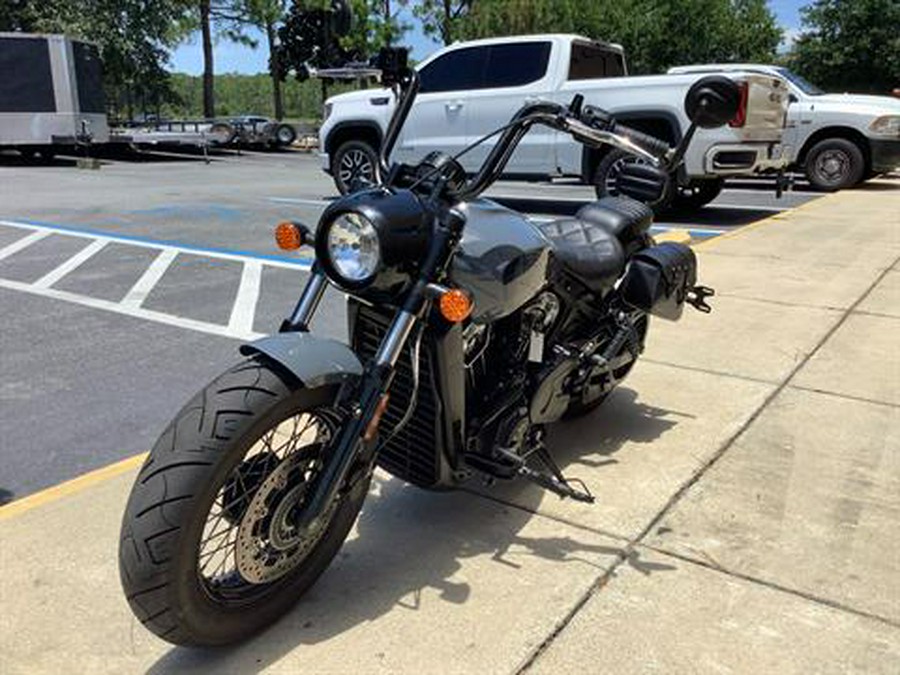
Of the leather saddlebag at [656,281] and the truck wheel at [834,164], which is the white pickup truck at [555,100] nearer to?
the truck wheel at [834,164]

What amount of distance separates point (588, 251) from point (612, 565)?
50.1 inches

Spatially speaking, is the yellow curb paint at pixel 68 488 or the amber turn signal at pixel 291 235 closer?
the amber turn signal at pixel 291 235

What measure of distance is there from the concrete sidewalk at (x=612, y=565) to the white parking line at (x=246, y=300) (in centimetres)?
220

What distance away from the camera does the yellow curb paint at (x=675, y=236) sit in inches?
351

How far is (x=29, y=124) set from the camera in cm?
1961

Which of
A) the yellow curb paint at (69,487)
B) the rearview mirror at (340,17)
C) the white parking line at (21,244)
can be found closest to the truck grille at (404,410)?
the rearview mirror at (340,17)

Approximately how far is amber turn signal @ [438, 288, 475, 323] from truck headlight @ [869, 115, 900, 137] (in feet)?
42.4

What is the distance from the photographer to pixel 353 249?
236 cm

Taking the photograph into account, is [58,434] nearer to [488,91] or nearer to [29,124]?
[488,91]

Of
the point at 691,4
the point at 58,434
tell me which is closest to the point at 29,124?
the point at 58,434

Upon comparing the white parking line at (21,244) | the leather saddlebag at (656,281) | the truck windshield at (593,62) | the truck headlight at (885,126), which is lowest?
the white parking line at (21,244)

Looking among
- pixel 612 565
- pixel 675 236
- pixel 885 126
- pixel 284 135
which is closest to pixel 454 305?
pixel 612 565

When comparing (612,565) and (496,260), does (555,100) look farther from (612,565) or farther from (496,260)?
(612,565)

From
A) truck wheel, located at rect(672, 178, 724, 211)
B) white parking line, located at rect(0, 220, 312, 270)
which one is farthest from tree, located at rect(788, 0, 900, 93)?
white parking line, located at rect(0, 220, 312, 270)
